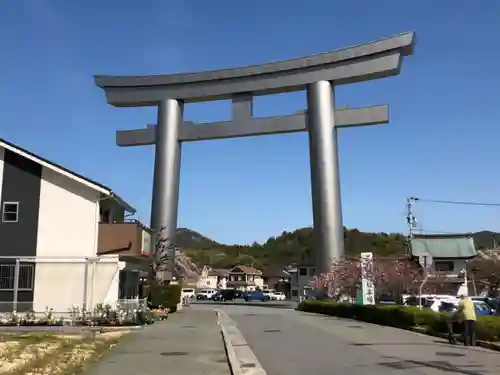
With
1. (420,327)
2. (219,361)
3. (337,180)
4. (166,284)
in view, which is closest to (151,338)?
(219,361)

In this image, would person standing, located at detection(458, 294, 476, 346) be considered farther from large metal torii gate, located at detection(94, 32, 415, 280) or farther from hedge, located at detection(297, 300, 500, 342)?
large metal torii gate, located at detection(94, 32, 415, 280)

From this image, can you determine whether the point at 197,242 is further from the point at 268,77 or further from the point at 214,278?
the point at 268,77

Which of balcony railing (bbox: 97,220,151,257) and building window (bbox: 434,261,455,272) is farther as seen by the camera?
building window (bbox: 434,261,455,272)

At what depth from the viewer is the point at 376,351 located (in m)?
15.6

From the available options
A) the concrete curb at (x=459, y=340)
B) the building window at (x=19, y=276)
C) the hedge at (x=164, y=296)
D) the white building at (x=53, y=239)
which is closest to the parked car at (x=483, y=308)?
the concrete curb at (x=459, y=340)

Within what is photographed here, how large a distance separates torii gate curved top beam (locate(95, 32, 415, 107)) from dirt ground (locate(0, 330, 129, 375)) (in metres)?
26.2

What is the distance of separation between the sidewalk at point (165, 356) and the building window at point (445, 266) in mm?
45025

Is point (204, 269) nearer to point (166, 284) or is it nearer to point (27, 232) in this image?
point (166, 284)

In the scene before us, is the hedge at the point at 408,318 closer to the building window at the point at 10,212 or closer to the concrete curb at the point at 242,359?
the concrete curb at the point at 242,359

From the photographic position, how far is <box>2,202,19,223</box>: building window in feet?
88.5

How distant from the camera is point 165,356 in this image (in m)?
14.4

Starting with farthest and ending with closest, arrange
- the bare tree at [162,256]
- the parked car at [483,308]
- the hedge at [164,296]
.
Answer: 1. the bare tree at [162,256]
2. the hedge at [164,296]
3. the parked car at [483,308]

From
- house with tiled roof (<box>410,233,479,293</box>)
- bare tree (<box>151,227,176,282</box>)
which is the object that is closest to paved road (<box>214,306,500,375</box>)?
bare tree (<box>151,227,176,282</box>)

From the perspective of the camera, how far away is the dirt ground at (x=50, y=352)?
38.0 feet
